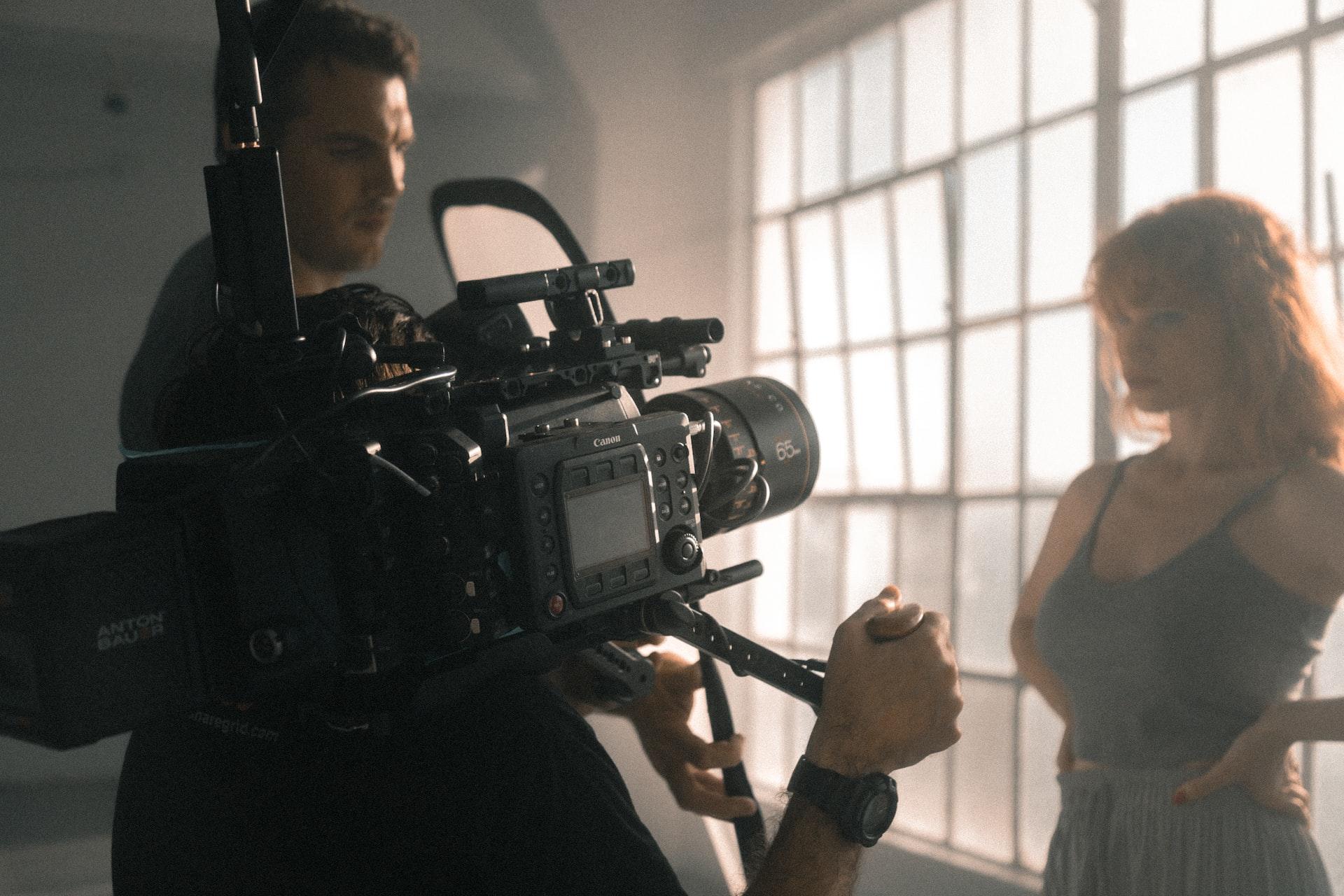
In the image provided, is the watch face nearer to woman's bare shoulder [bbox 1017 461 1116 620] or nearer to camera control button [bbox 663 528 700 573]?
camera control button [bbox 663 528 700 573]

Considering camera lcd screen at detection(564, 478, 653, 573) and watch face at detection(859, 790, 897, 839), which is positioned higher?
camera lcd screen at detection(564, 478, 653, 573)

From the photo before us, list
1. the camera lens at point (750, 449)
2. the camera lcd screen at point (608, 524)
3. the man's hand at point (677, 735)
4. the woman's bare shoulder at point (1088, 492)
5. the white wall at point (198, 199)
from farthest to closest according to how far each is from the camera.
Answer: the white wall at point (198, 199)
the woman's bare shoulder at point (1088, 492)
the man's hand at point (677, 735)
the camera lens at point (750, 449)
the camera lcd screen at point (608, 524)

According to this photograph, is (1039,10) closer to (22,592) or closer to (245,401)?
(245,401)

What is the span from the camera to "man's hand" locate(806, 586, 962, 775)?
24.8 inches

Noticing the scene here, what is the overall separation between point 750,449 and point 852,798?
241mm

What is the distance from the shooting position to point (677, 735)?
915mm

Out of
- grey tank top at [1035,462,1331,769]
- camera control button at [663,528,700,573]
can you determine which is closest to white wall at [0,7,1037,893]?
grey tank top at [1035,462,1331,769]

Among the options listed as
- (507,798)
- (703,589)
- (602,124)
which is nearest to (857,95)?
(602,124)

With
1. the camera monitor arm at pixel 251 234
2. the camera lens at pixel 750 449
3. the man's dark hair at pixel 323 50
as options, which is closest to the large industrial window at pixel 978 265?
the camera lens at pixel 750 449

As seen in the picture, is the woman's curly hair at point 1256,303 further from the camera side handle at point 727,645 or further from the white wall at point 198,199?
the white wall at point 198,199

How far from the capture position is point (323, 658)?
0.51 metres

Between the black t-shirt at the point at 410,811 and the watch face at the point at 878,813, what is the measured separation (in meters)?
0.12

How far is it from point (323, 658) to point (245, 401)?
17cm

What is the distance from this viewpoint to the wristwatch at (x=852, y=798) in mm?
617
